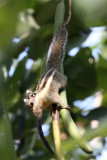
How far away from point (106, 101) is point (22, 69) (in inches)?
20.8

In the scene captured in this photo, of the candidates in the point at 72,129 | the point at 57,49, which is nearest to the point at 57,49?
the point at 57,49

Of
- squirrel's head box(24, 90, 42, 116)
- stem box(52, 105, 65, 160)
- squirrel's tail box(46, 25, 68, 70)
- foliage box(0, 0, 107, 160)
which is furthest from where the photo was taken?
foliage box(0, 0, 107, 160)

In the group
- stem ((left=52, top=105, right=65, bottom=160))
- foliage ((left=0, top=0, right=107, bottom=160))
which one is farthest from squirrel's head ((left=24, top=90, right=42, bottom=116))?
foliage ((left=0, top=0, right=107, bottom=160))

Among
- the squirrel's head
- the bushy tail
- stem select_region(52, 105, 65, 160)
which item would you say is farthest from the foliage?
stem select_region(52, 105, 65, 160)

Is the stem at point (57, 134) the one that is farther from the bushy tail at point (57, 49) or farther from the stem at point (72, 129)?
the bushy tail at point (57, 49)

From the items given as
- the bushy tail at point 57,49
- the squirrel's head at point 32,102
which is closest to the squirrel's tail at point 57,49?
the bushy tail at point 57,49

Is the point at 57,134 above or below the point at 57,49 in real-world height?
below

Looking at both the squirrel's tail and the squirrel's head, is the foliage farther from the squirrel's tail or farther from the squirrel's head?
the squirrel's head

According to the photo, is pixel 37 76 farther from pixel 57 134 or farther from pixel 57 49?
pixel 57 134

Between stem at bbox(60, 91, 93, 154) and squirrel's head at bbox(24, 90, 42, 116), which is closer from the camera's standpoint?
stem at bbox(60, 91, 93, 154)

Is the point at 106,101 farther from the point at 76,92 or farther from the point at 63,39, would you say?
the point at 63,39

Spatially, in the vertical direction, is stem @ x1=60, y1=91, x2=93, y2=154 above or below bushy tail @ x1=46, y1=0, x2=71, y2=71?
below

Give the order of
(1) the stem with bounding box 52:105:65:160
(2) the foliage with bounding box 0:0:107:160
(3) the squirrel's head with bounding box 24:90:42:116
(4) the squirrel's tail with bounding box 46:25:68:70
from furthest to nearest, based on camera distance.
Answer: (2) the foliage with bounding box 0:0:107:160 → (4) the squirrel's tail with bounding box 46:25:68:70 → (3) the squirrel's head with bounding box 24:90:42:116 → (1) the stem with bounding box 52:105:65:160

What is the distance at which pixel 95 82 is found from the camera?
1.53m
